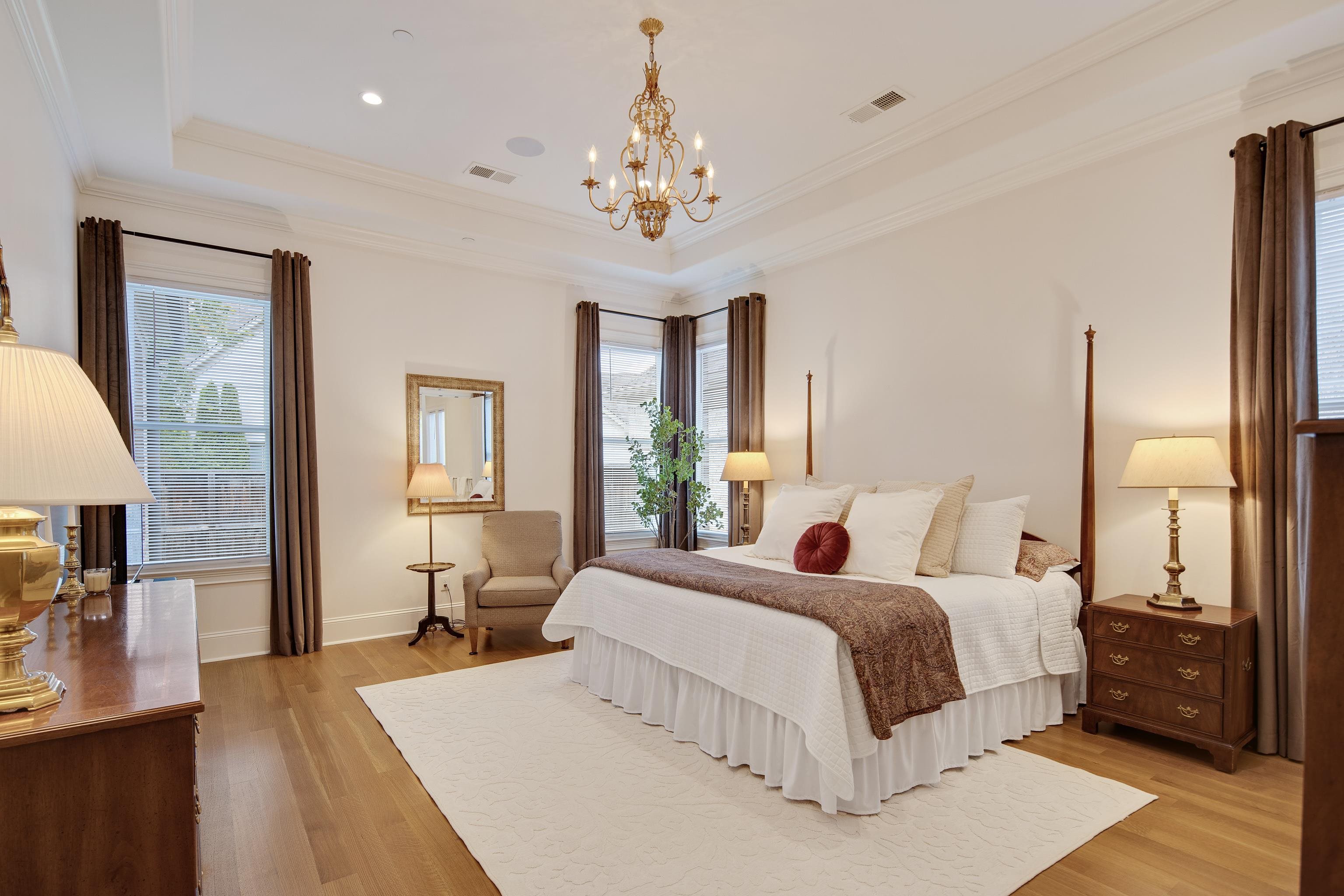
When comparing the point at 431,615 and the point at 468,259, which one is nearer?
the point at 431,615

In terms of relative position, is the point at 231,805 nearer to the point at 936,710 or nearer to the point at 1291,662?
the point at 936,710

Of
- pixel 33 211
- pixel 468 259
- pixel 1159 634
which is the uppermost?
pixel 468 259

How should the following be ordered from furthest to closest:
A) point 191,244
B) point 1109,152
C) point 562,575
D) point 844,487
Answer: point 562,575 → point 191,244 → point 844,487 → point 1109,152

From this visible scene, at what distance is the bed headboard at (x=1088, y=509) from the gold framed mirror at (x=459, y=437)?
4.05 metres

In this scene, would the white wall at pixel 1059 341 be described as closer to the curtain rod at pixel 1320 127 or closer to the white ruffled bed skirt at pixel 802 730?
the curtain rod at pixel 1320 127

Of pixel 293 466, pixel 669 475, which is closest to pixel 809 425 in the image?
pixel 669 475

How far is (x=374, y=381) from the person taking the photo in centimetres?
515

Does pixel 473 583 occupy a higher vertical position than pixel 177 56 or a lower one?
lower

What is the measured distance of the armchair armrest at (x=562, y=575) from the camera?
4.88 metres

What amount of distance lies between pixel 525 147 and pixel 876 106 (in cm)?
204

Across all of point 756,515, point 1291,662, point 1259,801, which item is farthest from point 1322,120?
point 756,515

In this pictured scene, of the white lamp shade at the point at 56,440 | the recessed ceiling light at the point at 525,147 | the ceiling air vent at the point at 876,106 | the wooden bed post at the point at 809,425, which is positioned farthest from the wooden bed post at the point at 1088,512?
the white lamp shade at the point at 56,440

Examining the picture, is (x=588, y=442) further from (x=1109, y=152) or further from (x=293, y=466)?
(x=1109, y=152)

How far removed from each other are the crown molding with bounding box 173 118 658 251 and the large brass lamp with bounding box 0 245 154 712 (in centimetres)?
332
